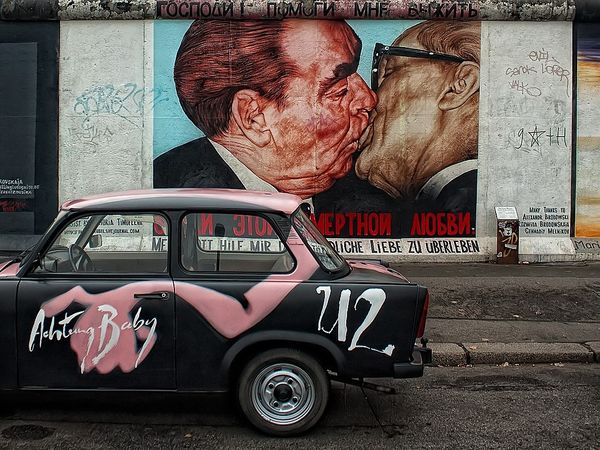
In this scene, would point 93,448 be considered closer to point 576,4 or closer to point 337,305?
point 337,305

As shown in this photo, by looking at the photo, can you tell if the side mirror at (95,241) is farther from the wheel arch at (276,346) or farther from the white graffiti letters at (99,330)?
the wheel arch at (276,346)

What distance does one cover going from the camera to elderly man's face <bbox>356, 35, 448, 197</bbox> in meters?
11.2

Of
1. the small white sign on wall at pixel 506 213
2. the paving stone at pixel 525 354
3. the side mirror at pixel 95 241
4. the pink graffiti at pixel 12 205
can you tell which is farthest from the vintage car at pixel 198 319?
the pink graffiti at pixel 12 205

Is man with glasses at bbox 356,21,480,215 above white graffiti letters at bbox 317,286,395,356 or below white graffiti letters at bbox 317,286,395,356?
above

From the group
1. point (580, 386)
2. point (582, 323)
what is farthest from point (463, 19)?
point (580, 386)

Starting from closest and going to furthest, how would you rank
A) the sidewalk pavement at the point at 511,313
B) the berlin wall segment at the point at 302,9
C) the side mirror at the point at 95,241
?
the side mirror at the point at 95,241 → the sidewalk pavement at the point at 511,313 → the berlin wall segment at the point at 302,9

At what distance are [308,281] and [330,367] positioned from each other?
0.66 meters

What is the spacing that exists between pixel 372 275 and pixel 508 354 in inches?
97.2

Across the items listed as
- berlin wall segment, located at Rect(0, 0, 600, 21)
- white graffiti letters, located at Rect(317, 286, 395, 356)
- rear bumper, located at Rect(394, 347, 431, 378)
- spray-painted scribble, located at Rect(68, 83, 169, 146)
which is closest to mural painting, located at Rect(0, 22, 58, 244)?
berlin wall segment, located at Rect(0, 0, 600, 21)

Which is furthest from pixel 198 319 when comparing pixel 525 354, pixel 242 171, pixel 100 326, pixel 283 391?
pixel 242 171

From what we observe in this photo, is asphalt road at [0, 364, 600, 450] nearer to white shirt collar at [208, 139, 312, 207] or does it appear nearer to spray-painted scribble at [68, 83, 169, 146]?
white shirt collar at [208, 139, 312, 207]

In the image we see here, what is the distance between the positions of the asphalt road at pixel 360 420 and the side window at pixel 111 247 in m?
0.89

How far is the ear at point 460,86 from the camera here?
11266 millimetres

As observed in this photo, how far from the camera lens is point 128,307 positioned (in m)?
4.52
